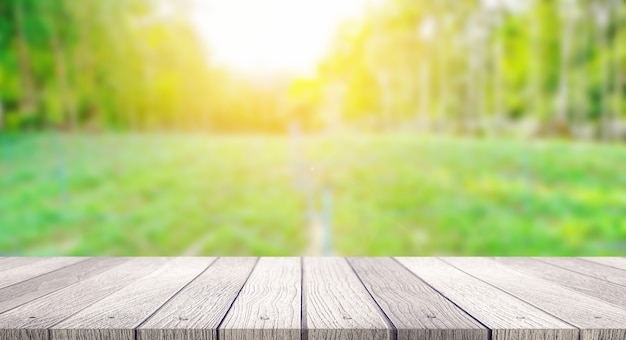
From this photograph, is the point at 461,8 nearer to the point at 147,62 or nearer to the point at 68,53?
the point at 147,62

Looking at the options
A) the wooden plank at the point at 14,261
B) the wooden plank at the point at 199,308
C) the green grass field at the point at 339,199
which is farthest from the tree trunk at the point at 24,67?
the wooden plank at the point at 199,308

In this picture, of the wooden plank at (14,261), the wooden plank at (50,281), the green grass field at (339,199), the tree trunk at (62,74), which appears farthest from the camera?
the tree trunk at (62,74)

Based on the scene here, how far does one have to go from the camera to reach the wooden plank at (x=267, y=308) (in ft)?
2.15

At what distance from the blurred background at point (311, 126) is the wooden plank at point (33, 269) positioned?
5.94 meters

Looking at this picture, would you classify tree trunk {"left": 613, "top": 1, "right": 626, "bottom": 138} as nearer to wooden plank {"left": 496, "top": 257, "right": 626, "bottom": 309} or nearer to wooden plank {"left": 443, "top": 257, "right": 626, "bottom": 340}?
wooden plank {"left": 496, "top": 257, "right": 626, "bottom": 309}

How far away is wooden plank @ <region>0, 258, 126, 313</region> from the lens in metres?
0.84

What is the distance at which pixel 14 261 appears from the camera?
1.22m

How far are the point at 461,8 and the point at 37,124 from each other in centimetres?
1106

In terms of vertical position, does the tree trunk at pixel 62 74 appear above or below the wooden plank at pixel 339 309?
above

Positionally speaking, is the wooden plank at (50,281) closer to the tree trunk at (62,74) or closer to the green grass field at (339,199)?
the green grass field at (339,199)

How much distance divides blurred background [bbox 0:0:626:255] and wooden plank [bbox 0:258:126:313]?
5.99 meters

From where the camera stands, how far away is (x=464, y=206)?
9117 millimetres

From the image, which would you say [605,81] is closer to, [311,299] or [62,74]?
[62,74]

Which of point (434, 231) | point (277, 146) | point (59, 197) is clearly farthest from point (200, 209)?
point (277, 146)
